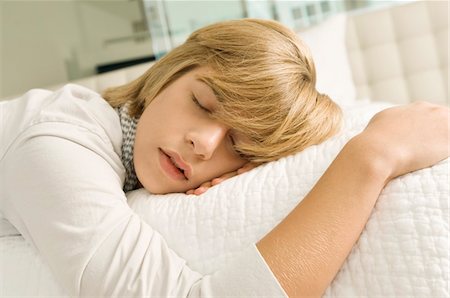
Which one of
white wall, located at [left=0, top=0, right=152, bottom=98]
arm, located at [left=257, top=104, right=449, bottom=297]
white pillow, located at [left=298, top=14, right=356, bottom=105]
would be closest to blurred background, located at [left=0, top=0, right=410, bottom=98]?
white wall, located at [left=0, top=0, right=152, bottom=98]

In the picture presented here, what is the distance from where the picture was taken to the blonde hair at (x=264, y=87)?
2.36 ft

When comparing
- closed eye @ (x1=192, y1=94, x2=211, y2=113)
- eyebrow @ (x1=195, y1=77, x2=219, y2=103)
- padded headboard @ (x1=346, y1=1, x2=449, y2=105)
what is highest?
eyebrow @ (x1=195, y1=77, x2=219, y2=103)

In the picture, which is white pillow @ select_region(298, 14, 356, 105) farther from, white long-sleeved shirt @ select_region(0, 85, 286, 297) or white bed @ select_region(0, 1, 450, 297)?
white long-sleeved shirt @ select_region(0, 85, 286, 297)

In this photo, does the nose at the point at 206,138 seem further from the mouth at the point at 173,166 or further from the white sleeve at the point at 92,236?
the white sleeve at the point at 92,236

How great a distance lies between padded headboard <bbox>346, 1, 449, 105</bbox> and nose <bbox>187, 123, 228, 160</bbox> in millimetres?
1076

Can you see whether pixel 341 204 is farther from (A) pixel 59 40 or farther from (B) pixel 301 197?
(A) pixel 59 40

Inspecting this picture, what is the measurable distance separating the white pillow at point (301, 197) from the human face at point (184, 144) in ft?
0.13

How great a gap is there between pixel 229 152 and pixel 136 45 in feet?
6.64

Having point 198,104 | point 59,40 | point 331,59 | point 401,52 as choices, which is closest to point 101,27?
point 59,40

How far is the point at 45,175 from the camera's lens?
0.57 meters

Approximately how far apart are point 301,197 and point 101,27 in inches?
91.8

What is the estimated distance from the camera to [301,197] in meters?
0.58

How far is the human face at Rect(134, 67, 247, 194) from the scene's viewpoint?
27.4 inches

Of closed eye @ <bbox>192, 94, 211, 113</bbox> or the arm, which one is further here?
closed eye @ <bbox>192, 94, 211, 113</bbox>
